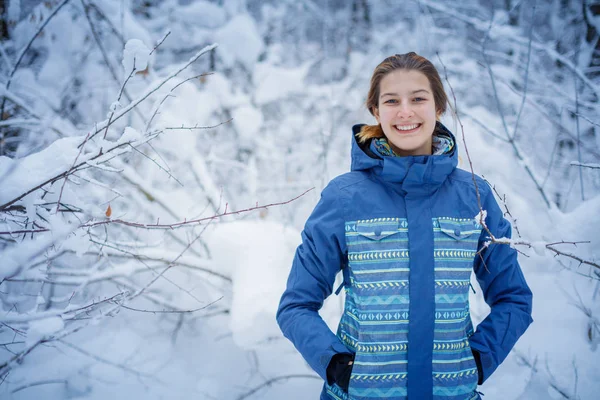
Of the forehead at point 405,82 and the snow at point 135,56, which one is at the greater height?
the snow at point 135,56

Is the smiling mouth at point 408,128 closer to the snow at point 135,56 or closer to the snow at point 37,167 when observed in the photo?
the snow at point 135,56

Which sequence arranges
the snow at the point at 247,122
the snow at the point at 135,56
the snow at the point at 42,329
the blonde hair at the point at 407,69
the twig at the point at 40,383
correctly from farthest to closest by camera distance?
the snow at the point at 247,122
the twig at the point at 40,383
the blonde hair at the point at 407,69
the snow at the point at 135,56
the snow at the point at 42,329

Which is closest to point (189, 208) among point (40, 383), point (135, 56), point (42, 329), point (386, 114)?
point (40, 383)

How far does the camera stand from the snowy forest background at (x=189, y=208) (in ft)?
4.55

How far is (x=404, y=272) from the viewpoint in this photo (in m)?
1.22

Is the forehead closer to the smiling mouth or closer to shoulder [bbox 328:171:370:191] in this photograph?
the smiling mouth

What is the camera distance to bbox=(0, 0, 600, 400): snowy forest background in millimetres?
1386

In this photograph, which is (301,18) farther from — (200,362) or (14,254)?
(14,254)

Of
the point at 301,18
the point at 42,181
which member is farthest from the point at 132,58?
the point at 301,18

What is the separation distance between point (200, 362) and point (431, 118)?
2.69 m

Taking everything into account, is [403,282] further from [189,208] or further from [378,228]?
[189,208]

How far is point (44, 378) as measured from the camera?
242 cm

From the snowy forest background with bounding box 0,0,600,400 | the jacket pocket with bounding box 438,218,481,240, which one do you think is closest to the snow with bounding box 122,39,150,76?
the snowy forest background with bounding box 0,0,600,400

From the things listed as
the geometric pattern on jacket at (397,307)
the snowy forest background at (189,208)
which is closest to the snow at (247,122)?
the snowy forest background at (189,208)
